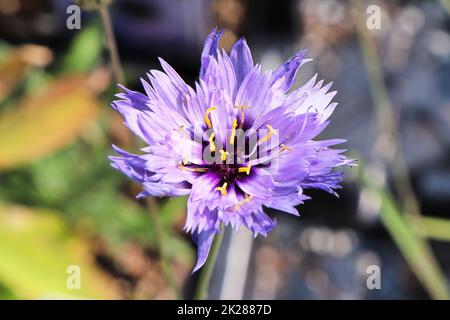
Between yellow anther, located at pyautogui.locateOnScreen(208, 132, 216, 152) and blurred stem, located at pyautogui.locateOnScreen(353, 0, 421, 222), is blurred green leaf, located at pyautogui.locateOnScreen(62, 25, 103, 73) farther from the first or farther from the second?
yellow anther, located at pyautogui.locateOnScreen(208, 132, 216, 152)

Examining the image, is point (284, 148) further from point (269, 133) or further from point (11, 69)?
point (11, 69)

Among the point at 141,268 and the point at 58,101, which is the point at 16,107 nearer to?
the point at 58,101

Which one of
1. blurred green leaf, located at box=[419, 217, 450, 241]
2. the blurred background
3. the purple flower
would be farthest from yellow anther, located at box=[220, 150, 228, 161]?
blurred green leaf, located at box=[419, 217, 450, 241]

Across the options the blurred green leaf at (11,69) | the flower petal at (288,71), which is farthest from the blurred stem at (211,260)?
the blurred green leaf at (11,69)

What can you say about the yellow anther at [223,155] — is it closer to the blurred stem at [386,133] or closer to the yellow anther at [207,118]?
the yellow anther at [207,118]

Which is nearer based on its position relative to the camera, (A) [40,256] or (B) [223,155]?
(B) [223,155]

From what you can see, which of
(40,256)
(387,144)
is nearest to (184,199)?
(40,256)
